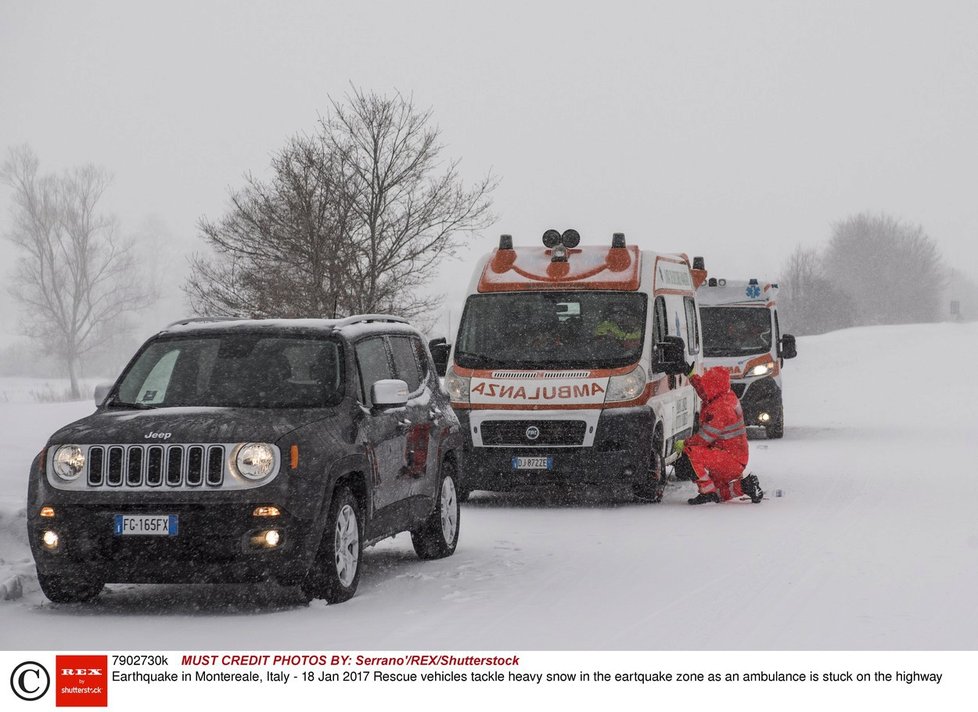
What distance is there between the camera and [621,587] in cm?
931

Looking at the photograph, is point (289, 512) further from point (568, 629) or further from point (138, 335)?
point (138, 335)

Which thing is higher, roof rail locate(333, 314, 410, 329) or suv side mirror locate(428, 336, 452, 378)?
roof rail locate(333, 314, 410, 329)

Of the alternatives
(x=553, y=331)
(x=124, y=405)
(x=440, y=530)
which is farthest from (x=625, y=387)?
(x=124, y=405)

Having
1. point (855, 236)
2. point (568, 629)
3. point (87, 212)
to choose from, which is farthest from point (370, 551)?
point (855, 236)

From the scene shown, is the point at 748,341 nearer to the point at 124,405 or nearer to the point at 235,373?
the point at 235,373

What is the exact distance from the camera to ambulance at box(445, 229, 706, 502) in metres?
14.3

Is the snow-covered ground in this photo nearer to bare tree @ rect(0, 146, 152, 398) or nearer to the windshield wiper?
the windshield wiper

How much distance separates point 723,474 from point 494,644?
8.02 meters

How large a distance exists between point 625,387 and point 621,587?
5223mm

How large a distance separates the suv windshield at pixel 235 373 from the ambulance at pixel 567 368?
5.09 meters

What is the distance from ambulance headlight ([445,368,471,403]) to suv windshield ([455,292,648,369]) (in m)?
0.16

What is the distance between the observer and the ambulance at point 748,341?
2483 cm

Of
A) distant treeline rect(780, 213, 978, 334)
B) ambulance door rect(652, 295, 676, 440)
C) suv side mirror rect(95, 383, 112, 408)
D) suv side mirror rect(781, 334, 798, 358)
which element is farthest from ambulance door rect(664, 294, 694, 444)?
distant treeline rect(780, 213, 978, 334)
